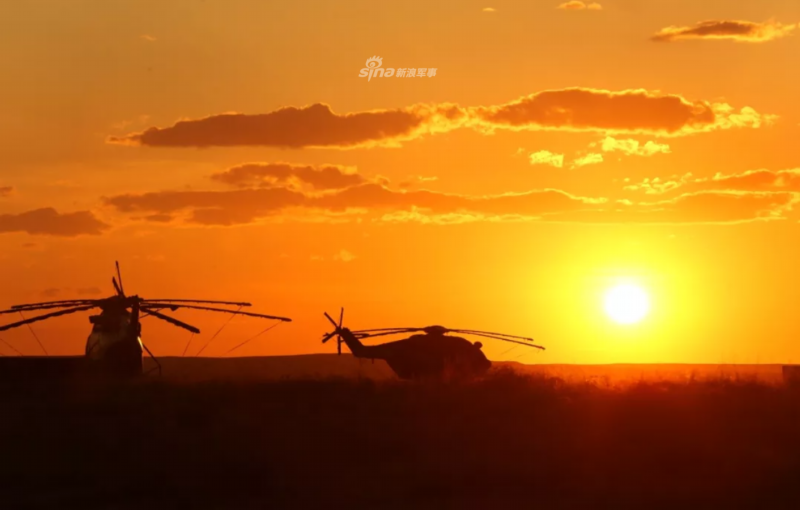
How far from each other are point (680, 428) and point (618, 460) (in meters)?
4.13

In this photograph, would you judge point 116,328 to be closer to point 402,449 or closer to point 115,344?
point 115,344

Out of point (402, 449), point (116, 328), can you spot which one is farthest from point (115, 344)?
point (402, 449)

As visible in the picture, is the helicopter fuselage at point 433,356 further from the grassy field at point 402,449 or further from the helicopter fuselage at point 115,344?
the grassy field at point 402,449

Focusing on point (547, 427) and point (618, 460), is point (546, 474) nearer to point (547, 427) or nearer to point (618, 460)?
point (618, 460)

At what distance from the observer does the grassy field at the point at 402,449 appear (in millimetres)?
26688

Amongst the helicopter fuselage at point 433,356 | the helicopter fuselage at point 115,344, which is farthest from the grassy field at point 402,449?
the helicopter fuselage at point 433,356

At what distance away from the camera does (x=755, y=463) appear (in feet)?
97.6

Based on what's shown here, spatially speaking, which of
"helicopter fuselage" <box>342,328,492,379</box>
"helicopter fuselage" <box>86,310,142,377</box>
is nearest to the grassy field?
"helicopter fuselage" <box>86,310,142,377</box>

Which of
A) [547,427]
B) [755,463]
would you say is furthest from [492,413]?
[755,463]

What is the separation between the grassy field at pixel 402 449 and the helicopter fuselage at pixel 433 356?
15.9 meters

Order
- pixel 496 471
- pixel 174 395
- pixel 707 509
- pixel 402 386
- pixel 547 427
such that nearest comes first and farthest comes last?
pixel 707 509
pixel 496 471
pixel 547 427
pixel 174 395
pixel 402 386

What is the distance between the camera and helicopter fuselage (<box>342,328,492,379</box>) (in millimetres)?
57250

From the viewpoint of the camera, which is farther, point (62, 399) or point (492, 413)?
point (62, 399)

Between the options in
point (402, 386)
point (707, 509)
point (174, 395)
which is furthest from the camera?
point (402, 386)
